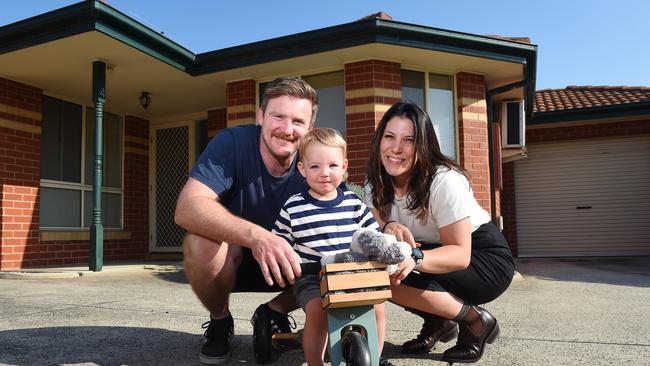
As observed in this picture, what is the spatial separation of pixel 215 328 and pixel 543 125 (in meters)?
10.9

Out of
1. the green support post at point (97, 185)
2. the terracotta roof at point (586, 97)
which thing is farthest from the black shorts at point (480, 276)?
the terracotta roof at point (586, 97)

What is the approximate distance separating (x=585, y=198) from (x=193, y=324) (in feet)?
35.8

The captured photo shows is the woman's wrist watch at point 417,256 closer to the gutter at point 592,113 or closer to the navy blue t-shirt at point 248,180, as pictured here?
the navy blue t-shirt at point 248,180

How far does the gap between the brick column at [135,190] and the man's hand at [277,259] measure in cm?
885

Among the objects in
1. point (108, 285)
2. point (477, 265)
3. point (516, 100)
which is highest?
point (516, 100)

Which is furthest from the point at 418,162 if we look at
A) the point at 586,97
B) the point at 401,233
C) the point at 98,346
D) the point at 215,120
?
the point at 586,97

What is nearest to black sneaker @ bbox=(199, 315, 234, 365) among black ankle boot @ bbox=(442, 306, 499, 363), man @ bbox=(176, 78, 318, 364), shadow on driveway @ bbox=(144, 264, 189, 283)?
man @ bbox=(176, 78, 318, 364)

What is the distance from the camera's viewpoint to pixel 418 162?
2.41m

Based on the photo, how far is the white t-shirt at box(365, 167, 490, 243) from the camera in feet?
7.31

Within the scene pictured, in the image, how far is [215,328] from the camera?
2463 mm

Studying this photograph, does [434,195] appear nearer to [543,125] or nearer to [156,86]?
[156,86]

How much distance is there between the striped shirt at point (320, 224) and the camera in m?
2.10

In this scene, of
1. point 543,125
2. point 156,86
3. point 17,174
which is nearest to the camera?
point 17,174

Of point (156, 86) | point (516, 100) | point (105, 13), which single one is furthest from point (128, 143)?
point (516, 100)
